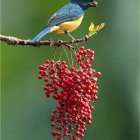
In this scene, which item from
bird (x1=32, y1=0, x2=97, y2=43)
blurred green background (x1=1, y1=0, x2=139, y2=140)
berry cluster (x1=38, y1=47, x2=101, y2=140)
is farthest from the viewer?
blurred green background (x1=1, y1=0, x2=139, y2=140)

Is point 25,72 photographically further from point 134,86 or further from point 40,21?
point 134,86

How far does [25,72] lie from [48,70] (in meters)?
5.86

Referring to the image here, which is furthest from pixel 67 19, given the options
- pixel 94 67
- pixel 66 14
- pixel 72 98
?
pixel 94 67

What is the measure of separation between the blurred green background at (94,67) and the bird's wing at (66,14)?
13.1 ft

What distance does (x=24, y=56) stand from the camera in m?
11.4

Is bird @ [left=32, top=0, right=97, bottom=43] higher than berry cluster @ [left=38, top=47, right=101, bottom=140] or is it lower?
higher

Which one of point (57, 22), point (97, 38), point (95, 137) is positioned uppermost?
point (97, 38)

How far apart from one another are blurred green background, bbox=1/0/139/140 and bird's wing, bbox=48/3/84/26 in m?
4.00

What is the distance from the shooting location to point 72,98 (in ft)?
17.3

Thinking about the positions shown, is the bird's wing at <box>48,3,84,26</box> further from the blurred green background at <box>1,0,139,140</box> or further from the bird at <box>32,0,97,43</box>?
the blurred green background at <box>1,0,139,140</box>

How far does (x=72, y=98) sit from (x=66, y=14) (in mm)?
1323

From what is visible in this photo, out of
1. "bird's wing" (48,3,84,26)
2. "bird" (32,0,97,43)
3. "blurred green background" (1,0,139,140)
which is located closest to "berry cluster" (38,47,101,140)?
"bird" (32,0,97,43)

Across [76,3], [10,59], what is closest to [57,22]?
[76,3]

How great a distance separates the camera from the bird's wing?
6.23 m
